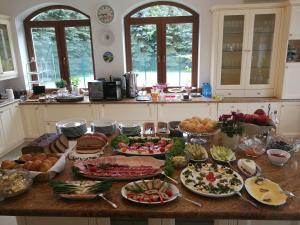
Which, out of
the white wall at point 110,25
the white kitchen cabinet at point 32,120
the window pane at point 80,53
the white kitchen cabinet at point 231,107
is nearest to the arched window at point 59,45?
the window pane at point 80,53

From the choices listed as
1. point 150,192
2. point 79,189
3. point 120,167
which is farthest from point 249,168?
point 79,189

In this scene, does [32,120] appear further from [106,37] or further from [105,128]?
[105,128]

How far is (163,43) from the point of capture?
402 centimetres

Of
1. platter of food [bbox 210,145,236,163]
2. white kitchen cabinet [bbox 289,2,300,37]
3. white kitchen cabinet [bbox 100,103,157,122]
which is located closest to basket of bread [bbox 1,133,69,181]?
platter of food [bbox 210,145,236,163]

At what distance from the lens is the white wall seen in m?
3.77

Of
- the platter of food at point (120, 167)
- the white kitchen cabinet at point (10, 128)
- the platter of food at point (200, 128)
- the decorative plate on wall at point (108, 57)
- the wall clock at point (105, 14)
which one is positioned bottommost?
the white kitchen cabinet at point (10, 128)

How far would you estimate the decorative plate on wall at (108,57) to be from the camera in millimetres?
3992

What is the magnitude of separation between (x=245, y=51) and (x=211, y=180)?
2.79 meters

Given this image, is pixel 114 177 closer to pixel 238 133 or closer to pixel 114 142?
pixel 114 142

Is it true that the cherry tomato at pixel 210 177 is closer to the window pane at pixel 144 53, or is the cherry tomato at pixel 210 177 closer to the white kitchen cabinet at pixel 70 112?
the white kitchen cabinet at pixel 70 112

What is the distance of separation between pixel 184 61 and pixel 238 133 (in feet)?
8.72

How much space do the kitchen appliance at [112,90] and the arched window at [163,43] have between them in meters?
0.66

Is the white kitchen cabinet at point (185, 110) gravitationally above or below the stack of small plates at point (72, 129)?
below

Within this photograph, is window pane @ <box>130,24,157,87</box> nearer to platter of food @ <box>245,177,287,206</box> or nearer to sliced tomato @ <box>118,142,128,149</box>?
sliced tomato @ <box>118,142,128,149</box>
